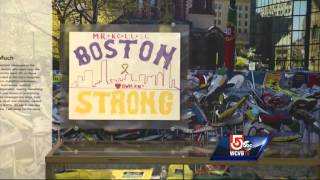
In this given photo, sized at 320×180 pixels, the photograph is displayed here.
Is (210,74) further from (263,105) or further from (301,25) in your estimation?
(301,25)

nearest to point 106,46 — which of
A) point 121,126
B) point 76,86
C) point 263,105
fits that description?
point 76,86

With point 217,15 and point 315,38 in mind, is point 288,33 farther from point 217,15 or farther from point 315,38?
point 217,15

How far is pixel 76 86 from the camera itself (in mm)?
4207

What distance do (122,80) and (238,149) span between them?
1.21 meters

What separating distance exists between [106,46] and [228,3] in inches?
41.9

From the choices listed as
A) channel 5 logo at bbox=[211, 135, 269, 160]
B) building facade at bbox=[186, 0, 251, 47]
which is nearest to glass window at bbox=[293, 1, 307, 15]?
building facade at bbox=[186, 0, 251, 47]

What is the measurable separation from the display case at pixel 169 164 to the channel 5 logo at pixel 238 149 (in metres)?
0.05

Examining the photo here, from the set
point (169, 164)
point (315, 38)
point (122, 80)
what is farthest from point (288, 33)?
point (169, 164)

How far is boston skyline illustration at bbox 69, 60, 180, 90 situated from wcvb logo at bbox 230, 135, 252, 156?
85cm

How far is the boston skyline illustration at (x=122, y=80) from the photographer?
4.20 metres

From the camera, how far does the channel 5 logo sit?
3454 millimetres

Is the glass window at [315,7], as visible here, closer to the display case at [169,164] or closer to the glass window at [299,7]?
the glass window at [299,7]

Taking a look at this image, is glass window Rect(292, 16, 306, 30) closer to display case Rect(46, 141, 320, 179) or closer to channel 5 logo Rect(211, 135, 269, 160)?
display case Rect(46, 141, 320, 179)

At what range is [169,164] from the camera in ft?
11.2
